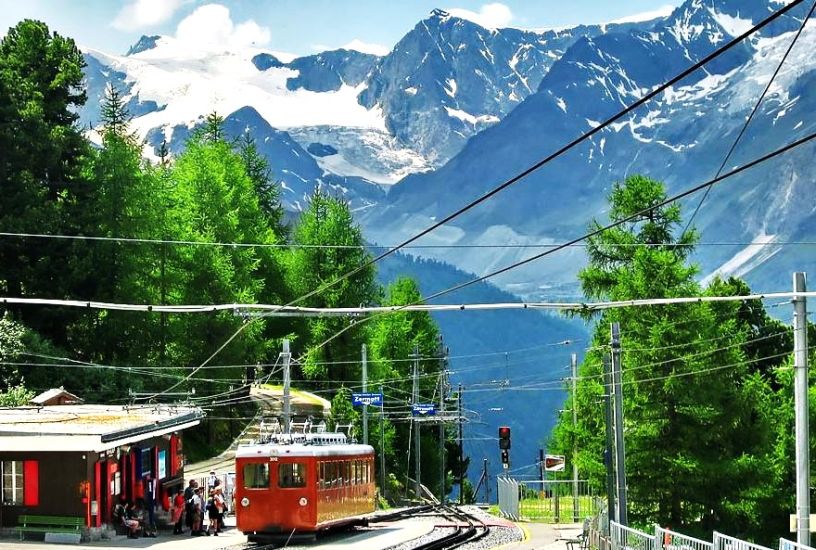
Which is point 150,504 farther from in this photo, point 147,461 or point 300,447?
point 300,447

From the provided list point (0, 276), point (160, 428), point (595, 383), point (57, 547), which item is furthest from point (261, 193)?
point (57, 547)

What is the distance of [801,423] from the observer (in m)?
25.3

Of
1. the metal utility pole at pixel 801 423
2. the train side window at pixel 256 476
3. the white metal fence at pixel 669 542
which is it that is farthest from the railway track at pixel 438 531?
the metal utility pole at pixel 801 423

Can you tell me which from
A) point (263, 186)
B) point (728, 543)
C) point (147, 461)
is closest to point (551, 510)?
point (147, 461)

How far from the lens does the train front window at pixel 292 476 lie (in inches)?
1401

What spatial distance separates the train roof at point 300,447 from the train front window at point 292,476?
12.0 inches

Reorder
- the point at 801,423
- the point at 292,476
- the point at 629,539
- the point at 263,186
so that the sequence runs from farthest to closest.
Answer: the point at 263,186
the point at 292,476
the point at 629,539
the point at 801,423

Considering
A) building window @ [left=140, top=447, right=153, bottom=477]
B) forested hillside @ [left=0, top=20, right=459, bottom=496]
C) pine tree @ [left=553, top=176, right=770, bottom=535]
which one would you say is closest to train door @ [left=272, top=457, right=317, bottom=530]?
building window @ [left=140, top=447, right=153, bottom=477]

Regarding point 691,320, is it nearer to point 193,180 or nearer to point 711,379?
point 711,379

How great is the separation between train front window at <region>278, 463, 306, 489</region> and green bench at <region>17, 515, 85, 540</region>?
5418 millimetres

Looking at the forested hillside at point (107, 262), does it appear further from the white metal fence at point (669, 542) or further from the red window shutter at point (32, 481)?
the white metal fence at point (669, 542)

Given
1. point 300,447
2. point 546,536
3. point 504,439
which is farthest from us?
point 504,439

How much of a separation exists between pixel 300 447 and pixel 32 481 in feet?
22.4

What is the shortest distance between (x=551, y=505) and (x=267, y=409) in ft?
67.4
